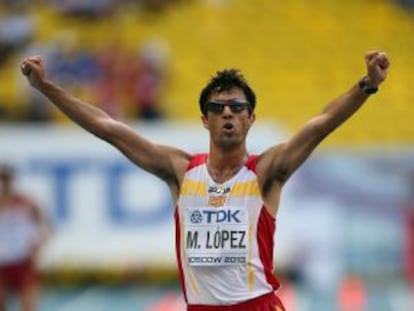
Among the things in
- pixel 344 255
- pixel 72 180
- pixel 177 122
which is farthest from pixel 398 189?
pixel 72 180

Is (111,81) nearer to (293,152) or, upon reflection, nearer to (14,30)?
(14,30)

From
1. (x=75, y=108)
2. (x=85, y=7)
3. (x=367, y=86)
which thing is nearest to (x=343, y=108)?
(x=367, y=86)

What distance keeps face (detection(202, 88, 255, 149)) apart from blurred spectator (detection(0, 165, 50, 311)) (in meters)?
6.88

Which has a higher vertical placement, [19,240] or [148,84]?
[148,84]

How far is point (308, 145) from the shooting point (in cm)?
761

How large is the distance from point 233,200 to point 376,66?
1043mm

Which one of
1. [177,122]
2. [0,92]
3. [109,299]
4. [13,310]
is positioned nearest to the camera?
[13,310]

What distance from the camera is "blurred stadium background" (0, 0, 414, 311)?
749 inches

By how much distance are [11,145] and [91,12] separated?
11.8 ft

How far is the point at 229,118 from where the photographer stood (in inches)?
299

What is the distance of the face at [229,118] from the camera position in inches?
299

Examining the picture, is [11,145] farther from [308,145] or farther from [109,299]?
[308,145]

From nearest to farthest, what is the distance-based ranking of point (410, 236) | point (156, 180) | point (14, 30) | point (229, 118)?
1. point (229, 118)
2. point (410, 236)
3. point (156, 180)
4. point (14, 30)

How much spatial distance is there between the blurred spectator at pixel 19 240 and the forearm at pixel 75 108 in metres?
6.44
